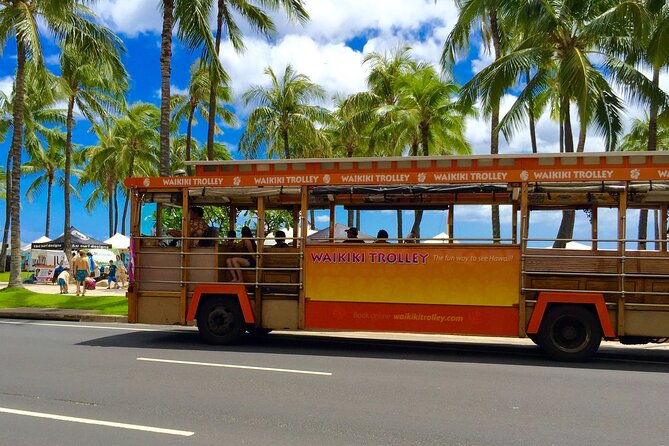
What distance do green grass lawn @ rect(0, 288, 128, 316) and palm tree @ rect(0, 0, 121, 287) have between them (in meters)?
1.89

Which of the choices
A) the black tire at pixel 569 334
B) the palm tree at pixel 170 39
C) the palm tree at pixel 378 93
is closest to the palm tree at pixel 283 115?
the palm tree at pixel 378 93

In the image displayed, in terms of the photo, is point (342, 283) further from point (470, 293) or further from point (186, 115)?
point (186, 115)

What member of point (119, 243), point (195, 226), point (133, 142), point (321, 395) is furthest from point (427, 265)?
point (133, 142)

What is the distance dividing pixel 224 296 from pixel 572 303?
18.8ft

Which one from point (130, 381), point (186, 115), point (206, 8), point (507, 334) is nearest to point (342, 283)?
point (507, 334)

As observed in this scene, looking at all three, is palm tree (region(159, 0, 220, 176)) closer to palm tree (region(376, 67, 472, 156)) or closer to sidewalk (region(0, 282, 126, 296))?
sidewalk (region(0, 282, 126, 296))

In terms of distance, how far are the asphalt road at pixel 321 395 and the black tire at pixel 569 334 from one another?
0.25 metres

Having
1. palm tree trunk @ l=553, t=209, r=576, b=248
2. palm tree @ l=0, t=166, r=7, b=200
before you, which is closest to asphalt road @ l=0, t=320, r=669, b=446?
palm tree trunk @ l=553, t=209, r=576, b=248

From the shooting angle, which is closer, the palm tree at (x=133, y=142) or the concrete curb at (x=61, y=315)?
the concrete curb at (x=61, y=315)

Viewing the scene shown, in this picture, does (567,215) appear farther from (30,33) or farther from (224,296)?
(30,33)

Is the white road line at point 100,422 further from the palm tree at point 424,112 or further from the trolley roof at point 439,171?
the palm tree at point 424,112

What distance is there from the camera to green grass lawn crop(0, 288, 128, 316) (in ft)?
56.1

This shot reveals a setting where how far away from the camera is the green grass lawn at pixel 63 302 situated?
17109 millimetres

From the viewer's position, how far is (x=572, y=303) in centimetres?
932
